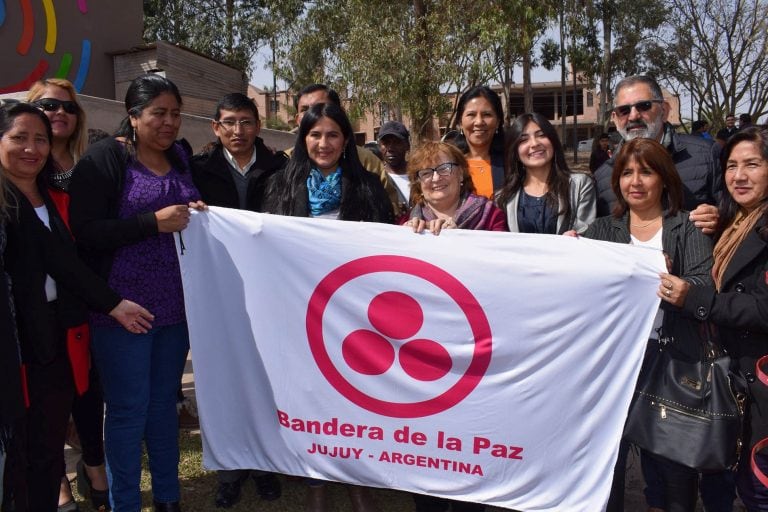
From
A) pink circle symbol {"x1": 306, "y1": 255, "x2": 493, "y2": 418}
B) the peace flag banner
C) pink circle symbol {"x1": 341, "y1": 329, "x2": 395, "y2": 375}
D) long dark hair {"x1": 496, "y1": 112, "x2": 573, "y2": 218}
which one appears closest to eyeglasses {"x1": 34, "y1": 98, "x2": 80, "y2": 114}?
the peace flag banner

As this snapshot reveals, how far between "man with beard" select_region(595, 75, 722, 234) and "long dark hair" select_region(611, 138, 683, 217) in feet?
0.47

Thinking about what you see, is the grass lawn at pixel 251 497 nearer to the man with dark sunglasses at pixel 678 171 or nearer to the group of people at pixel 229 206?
the group of people at pixel 229 206

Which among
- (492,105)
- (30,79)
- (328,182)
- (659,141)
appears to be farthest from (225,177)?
(30,79)

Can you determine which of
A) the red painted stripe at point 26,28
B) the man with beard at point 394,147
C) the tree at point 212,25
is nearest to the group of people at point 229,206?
the man with beard at point 394,147

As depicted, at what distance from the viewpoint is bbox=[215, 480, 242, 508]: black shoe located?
3326 mm

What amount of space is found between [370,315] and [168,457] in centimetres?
119

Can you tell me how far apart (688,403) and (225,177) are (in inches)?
94.4

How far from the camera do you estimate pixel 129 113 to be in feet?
9.48

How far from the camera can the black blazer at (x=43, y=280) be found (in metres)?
2.49

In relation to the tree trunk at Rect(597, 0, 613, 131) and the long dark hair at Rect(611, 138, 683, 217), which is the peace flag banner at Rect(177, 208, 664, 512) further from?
the tree trunk at Rect(597, 0, 613, 131)

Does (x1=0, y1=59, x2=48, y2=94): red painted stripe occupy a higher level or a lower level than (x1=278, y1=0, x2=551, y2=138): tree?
lower

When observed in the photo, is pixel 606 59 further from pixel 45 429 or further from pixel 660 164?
pixel 45 429

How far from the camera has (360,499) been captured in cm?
316

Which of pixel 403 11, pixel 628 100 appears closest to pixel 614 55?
pixel 403 11
